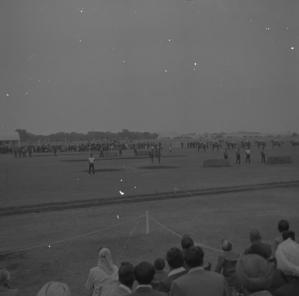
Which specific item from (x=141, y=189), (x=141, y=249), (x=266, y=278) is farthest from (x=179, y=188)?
(x=266, y=278)

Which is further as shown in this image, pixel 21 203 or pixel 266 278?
pixel 21 203

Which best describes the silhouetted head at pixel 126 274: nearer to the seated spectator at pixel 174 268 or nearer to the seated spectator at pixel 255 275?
the seated spectator at pixel 174 268

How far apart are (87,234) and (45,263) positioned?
9.70 feet

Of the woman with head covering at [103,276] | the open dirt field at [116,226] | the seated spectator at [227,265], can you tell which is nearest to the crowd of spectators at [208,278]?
the woman with head covering at [103,276]

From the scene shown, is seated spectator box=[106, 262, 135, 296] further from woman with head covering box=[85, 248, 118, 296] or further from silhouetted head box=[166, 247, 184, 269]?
woman with head covering box=[85, 248, 118, 296]

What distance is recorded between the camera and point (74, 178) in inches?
1208

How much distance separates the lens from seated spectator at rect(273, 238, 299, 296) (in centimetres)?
423

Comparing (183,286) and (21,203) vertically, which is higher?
(183,286)

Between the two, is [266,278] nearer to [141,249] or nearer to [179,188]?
[141,249]

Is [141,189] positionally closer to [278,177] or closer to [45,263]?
[278,177]

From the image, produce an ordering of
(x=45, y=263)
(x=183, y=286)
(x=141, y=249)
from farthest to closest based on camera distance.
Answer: (x=141, y=249)
(x=45, y=263)
(x=183, y=286)

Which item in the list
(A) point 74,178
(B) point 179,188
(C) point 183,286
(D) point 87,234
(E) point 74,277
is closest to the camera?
(C) point 183,286

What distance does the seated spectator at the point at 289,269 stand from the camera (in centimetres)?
423

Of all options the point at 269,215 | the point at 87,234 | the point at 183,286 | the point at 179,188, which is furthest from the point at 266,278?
the point at 179,188
